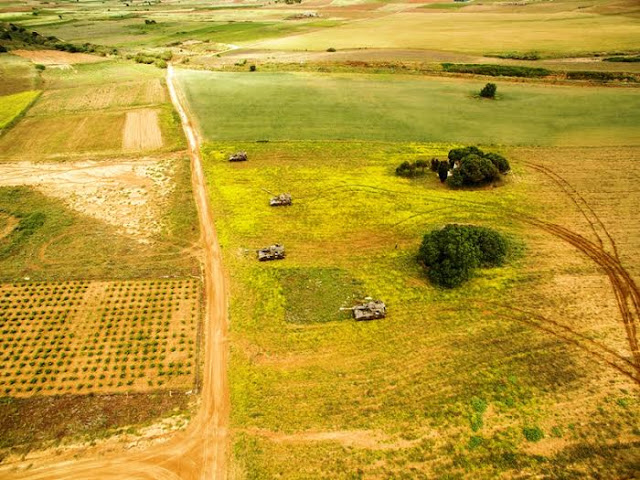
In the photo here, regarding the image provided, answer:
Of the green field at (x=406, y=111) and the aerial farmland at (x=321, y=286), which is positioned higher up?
the green field at (x=406, y=111)

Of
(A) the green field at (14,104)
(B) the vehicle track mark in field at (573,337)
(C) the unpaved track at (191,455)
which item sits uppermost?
(A) the green field at (14,104)

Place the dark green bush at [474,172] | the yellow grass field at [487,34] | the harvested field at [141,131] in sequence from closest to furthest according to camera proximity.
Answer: the dark green bush at [474,172], the harvested field at [141,131], the yellow grass field at [487,34]

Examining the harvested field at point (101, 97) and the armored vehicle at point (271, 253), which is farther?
the harvested field at point (101, 97)

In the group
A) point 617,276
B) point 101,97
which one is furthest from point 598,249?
point 101,97

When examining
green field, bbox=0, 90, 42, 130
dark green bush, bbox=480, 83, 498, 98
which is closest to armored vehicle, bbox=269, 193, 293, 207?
dark green bush, bbox=480, 83, 498, 98

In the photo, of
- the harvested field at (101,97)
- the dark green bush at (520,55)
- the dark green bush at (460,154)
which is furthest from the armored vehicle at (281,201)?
the dark green bush at (520,55)

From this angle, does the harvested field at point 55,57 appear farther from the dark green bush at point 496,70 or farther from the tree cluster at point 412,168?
the tree cluster at point 412,168

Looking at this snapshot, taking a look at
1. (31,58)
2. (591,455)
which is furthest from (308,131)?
(31,58)

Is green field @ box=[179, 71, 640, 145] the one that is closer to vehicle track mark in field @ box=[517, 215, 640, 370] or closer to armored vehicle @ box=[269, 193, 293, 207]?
armored vehicle @ box=[269, 193, 293, 207]
